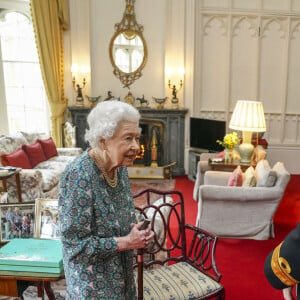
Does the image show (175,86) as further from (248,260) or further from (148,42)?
(248,260)

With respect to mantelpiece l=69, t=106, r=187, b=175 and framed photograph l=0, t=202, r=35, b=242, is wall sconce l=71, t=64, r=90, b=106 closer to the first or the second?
mantelpiece l=69, t=106, r=187, b=175

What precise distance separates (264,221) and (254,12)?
13.7 feet

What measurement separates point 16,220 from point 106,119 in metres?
0.85

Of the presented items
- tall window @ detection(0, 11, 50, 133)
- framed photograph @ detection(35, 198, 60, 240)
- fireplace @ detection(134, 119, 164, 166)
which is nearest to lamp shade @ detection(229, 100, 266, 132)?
fireplace @ detection(134, 119, 164, 166)

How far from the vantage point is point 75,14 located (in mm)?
5684

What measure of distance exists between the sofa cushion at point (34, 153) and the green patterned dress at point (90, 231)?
140 inches

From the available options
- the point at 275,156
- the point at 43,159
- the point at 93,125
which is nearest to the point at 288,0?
the point at 275,156

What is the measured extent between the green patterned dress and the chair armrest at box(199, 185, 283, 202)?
6.84 feet

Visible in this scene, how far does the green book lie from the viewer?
4.59 ft

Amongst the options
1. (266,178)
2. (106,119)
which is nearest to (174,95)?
(266,178)

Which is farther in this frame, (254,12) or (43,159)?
(254,12)

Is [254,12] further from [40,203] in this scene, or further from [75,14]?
[40,203]

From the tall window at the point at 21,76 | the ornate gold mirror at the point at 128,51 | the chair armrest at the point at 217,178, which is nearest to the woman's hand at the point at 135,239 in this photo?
the chair armrest at the point at 217,178

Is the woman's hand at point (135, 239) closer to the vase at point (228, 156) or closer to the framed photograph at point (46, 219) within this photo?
the framed photograph at point (46, 219)
